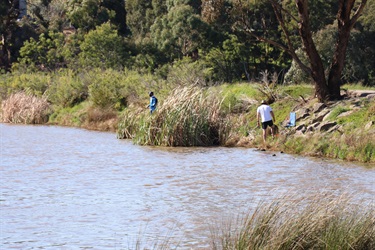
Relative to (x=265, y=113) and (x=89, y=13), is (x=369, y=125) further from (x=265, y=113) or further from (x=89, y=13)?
(x=89, y=13)

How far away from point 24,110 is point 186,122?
19906 millimetres

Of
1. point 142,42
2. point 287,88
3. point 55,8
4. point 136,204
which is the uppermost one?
point 55,8

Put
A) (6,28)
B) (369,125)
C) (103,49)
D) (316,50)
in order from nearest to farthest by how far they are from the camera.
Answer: (369,125)
(316,50)
(103,49)
(6,28)

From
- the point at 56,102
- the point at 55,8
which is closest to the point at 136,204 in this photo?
the point at 56,102

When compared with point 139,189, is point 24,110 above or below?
above

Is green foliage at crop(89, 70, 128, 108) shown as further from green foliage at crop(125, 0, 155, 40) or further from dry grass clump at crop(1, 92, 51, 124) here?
green foliage at crop(125, 0, 155, 40)

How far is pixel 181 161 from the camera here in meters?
25.2

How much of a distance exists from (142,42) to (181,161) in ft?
130

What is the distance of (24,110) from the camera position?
153ft

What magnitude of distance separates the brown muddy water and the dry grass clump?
14.9 meters

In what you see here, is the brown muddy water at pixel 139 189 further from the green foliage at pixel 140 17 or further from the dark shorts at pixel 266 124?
the green foliage at pixel 140 17

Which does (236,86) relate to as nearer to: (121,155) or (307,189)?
(121,155)

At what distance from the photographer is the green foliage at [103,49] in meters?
60.4

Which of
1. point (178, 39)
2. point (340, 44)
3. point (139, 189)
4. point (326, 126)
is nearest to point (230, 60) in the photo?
point (178, 39)
